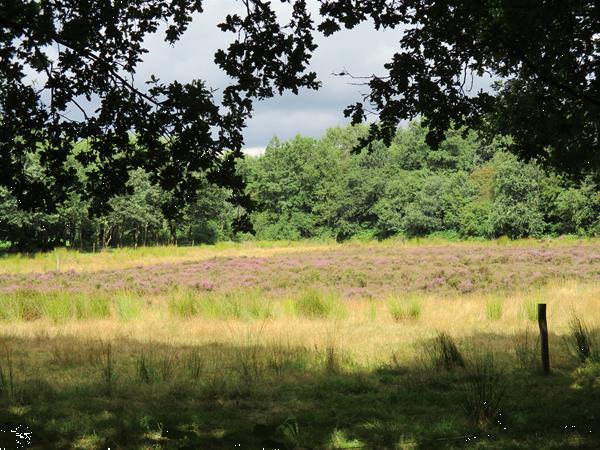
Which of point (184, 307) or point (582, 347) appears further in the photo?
point (184, 307)

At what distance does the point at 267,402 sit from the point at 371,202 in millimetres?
60410

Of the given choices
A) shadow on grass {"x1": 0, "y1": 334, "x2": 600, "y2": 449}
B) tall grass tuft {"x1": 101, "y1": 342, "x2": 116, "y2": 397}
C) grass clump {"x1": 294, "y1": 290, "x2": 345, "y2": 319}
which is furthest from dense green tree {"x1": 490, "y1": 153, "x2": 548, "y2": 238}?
tall grass tuft {"x1": 101, "y1": 342, "x2": 116, "y2": 397}

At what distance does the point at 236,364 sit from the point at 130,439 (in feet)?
10.6

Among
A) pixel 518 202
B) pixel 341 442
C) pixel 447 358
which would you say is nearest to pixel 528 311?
pixel 447 358

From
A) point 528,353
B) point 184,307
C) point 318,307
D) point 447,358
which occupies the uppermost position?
point 184,307

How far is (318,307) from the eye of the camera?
1375 cm

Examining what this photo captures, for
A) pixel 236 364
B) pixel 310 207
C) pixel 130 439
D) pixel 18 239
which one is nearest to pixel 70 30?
pixel 18 239

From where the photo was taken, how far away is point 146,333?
11875 millimetres

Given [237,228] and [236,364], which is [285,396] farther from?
[237,228]

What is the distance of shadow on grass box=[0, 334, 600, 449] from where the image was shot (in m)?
5.64

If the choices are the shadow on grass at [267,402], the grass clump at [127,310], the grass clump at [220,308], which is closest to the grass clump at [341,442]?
the shadow on grass at [267,402]

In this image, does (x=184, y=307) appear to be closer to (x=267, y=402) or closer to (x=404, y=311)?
(x=404, y=311)

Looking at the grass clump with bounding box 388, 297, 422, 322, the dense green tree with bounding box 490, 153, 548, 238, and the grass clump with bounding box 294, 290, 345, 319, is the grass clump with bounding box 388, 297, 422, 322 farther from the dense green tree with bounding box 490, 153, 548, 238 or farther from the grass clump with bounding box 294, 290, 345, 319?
the dense green tree with bounding box 490, 153, 548, 238

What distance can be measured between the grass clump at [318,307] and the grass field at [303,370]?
0.04 meters
